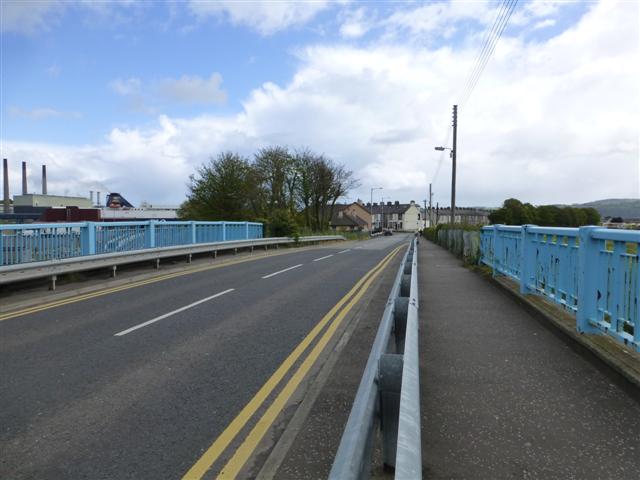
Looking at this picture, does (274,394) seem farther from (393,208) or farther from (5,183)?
(393,208)

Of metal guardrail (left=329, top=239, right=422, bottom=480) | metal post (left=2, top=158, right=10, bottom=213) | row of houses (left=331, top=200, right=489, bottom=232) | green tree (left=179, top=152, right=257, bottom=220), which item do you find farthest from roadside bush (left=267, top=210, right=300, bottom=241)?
row of houses (left=331, top=200, right=489, bottom=232)

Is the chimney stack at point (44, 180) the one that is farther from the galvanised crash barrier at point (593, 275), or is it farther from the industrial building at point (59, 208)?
the galvanised crash barrier at point (593, 275)

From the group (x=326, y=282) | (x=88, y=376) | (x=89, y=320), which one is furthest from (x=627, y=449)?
(x=326, y=282)

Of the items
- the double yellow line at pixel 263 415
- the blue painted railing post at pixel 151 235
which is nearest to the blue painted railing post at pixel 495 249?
the double yellow line at pixel 263 415

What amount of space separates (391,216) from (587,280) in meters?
153

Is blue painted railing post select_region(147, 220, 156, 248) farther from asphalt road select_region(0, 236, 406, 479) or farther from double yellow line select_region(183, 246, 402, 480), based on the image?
double yellow line select_region(183, 246, 402, 480)

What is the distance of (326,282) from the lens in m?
12.8

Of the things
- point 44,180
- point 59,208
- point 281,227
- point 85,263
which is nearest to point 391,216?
point 44,180

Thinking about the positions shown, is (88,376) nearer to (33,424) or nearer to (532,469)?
(33,424)

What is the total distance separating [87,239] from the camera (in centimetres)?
1273

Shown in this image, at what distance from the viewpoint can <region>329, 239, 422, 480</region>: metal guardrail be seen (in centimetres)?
178

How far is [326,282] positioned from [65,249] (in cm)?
671

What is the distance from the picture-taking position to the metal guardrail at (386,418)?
1.78 m

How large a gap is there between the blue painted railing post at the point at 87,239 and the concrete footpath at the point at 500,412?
896cm
